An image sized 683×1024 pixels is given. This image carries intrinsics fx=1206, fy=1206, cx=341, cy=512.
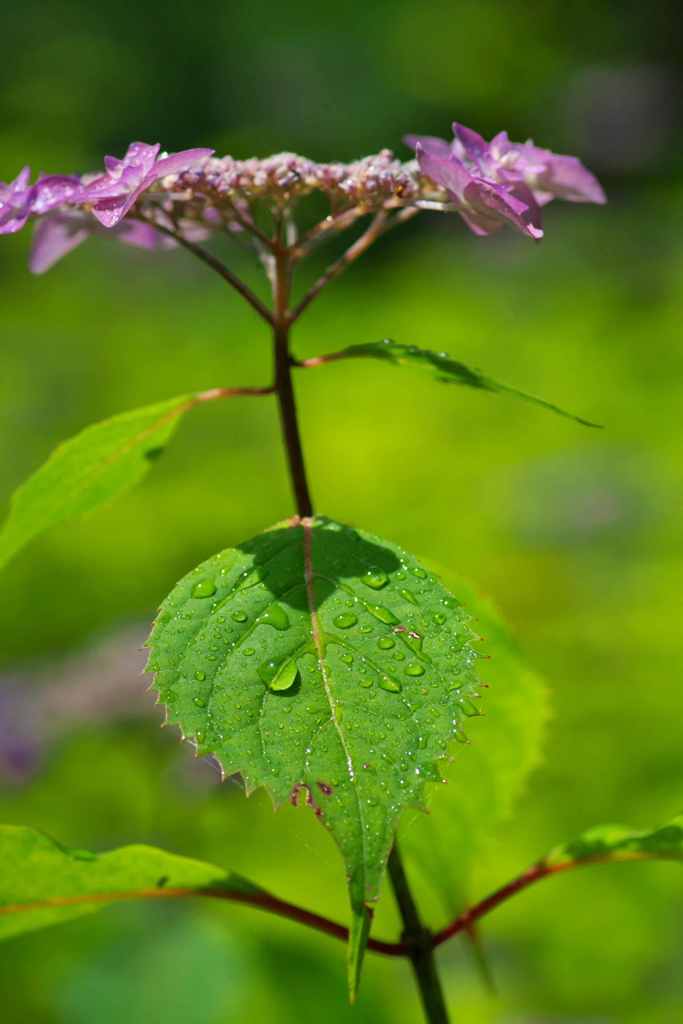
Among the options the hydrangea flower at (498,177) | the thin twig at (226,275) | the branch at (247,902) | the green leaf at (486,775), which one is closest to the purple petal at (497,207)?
the hydrangea flower at (498,177)

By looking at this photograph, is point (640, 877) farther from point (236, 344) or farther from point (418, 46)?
point (418, 46)

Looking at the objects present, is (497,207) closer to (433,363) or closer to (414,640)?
(433,363)

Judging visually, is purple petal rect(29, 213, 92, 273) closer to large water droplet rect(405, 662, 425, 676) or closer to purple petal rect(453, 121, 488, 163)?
purple petal rect(453, 121, 488, 163)

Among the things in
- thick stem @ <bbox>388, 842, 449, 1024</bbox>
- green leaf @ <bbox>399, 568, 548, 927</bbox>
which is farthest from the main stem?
green leaf @ <bbox>399, 568, 548, 927</bbox>

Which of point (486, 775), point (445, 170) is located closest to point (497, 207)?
point (445, 170)

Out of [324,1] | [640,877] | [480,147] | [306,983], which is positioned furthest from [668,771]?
[324,1]
